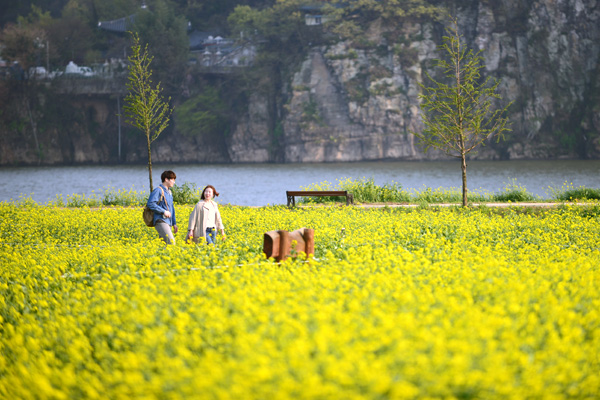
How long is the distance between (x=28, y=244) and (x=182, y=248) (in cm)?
475

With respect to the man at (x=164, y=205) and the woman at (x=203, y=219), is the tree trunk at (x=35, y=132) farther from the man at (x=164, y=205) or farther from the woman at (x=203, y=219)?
the woman at (x=203, y=219)

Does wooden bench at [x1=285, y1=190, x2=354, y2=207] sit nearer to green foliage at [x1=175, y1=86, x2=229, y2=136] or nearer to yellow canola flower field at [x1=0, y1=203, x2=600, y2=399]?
yellow canola flower field at [x1=0, y1=203, x2=600, y2=399]

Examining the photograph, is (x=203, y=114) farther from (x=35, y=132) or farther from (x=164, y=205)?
(x=164, y=205)

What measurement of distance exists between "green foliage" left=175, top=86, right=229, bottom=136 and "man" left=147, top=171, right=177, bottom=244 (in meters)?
78.8

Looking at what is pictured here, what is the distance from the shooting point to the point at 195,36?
101 m

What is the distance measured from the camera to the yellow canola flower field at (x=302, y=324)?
564 cm

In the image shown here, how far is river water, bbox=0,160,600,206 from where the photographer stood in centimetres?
4920

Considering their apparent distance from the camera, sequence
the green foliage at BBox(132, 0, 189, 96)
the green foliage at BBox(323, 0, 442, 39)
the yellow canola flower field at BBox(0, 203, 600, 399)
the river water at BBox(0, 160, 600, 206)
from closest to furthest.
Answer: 1. the yellow canola flower field at BBox(0, 203, 600, 399)
2. the river water at BBox(0, 160, 600, 206)
3. the green foliage at BBox(323, 0, 442, 39)
4. the green foliage at BBox(132, 0, 189, 96)

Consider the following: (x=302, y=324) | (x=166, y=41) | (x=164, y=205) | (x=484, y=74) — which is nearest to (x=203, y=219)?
(x=164, y=205)

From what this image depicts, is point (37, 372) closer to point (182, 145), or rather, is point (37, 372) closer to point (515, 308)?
point (515, 308)

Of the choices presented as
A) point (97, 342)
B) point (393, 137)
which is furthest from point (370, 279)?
point (393, 137)

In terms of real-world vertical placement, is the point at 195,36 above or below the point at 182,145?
Answer: above

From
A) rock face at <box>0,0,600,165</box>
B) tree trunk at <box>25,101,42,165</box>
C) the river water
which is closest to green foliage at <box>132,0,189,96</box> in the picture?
rock face at <box>0,0,600,165</box>

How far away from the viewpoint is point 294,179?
62562 millimetres
